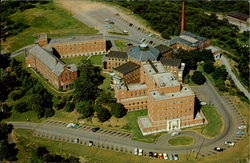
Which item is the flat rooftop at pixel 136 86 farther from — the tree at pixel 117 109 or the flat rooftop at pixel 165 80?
the tree at pixel 117 109

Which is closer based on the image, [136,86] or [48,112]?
[48,112]

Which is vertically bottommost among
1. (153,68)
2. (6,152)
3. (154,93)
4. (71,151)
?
(6,152)

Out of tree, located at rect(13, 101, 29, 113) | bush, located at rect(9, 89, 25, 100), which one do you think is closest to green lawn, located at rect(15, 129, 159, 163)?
tree, located at rect(13, 101, 29, 113)

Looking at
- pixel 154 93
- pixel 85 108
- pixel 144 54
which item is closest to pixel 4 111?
pixel 85 108

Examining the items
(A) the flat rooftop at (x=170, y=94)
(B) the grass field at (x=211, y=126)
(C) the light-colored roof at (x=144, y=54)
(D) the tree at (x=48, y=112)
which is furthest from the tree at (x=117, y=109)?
(C) the light-colored roof at (x=144, y=54)

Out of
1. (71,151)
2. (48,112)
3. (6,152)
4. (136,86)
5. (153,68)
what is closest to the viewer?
(6,152)

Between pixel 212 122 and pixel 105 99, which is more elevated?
pixel 105 99

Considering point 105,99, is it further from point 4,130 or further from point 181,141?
point 4,130
